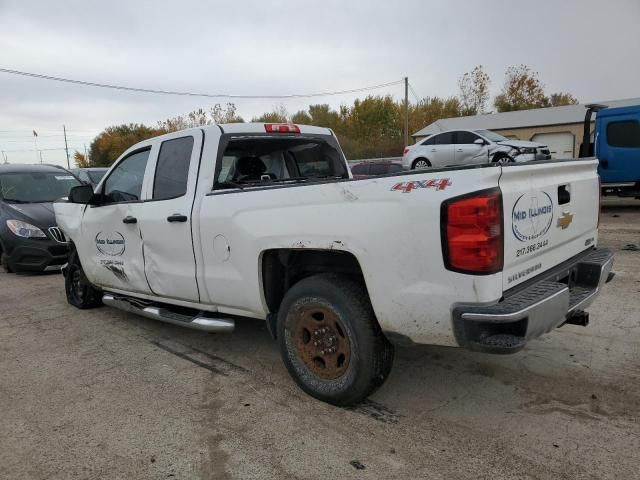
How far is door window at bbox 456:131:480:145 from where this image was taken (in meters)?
16.3

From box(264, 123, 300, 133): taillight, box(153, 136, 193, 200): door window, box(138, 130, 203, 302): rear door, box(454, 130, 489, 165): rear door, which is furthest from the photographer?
box(454, 130, 489, 165): rear door

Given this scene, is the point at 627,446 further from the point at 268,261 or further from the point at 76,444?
the point at 76,444

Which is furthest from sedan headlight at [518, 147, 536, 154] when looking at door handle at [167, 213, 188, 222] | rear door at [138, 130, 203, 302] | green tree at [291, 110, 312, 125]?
green tree at [291, 110, 312, 125]

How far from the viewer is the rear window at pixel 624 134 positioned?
11.8m

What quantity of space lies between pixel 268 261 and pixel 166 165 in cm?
152

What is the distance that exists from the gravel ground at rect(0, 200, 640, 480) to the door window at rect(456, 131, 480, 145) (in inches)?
488

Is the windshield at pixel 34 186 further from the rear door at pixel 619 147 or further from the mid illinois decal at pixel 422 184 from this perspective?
the rear door at pixel 619 147

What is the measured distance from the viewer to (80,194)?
15.9 ft

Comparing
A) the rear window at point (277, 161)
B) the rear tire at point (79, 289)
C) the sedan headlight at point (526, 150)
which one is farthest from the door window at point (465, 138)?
the rear tire at point (79, 289)

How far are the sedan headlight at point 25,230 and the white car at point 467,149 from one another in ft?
36.4

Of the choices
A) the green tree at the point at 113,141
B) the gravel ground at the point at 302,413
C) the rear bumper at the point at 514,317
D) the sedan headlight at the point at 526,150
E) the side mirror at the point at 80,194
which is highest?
the green tree at the point at 113,141

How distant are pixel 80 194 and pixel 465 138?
14167 mm

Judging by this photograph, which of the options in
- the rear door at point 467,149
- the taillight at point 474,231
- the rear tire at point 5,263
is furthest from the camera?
the rear door at point 467,149

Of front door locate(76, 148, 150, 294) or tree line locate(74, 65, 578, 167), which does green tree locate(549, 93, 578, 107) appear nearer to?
tree line locate(74, 65, 578, 167)
